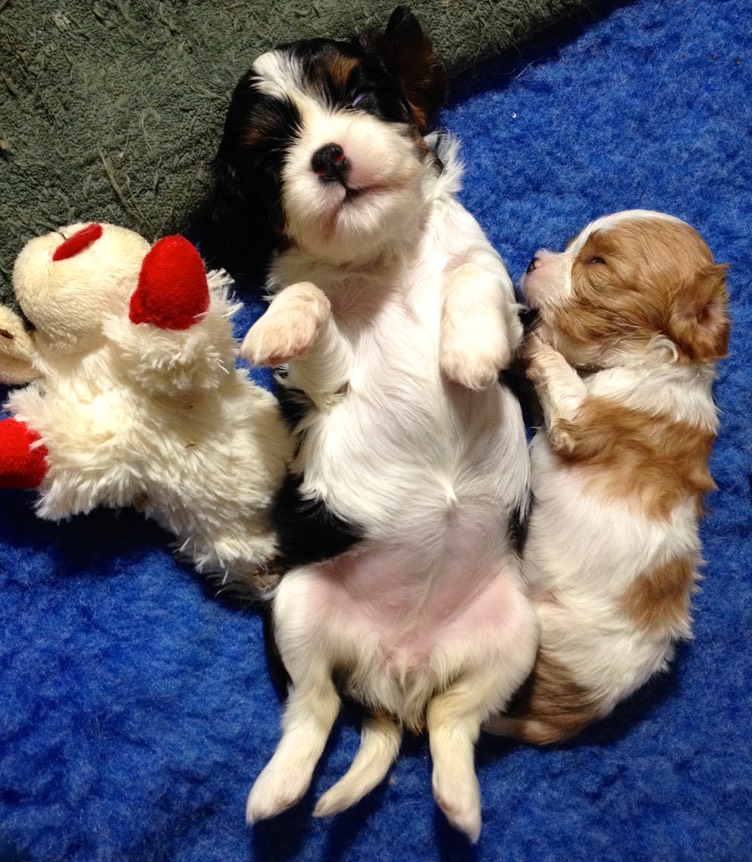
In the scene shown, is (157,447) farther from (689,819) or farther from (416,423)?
(689,819)

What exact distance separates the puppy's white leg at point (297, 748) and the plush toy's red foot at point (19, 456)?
Result: 30.0 inches

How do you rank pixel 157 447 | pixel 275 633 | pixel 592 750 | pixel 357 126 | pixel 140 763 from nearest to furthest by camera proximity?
pixel 357 126
pixel 157 447
pixel 275 633
pixel 140 763
pixel 592 750

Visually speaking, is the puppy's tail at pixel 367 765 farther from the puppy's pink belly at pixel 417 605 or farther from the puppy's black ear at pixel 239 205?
the puppy's black ear at pixel 239 205

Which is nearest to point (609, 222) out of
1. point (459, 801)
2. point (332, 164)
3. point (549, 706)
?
point (332, 164)

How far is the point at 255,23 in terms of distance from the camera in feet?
6.41

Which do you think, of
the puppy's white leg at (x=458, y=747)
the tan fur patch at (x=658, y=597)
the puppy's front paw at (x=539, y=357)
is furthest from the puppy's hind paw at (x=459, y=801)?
the puppy's front paw at (x=539, y=357)

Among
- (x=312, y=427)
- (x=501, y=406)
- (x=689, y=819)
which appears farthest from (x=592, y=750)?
(x=312, y=427)

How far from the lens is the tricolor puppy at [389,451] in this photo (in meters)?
1.62

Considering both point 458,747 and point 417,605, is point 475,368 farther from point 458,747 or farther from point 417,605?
point 458,747

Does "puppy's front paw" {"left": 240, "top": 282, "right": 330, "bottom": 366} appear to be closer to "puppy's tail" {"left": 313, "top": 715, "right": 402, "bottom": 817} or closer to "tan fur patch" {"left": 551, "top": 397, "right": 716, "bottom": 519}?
"tan fur patch" {"left": 551, "top": 397, "right": 716, "bottom": 519}

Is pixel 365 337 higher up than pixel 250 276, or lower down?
lower down

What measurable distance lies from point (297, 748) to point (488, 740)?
0.57m

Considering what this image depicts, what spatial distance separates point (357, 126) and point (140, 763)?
5.28ft

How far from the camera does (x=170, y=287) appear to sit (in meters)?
1.50
